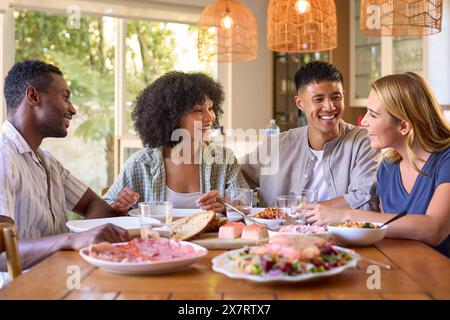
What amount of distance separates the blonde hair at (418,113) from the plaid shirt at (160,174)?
801 millimetres

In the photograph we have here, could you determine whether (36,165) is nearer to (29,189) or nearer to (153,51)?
(29,189)

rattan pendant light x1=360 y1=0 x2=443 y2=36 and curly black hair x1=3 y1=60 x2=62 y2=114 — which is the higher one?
rattan pendant light x1=360 y1=0 x2=443 y2=36

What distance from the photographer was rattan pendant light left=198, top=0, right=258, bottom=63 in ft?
13.9

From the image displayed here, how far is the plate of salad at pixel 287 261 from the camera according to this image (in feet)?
3.53

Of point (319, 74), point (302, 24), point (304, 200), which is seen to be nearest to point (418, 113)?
point (304, 200)

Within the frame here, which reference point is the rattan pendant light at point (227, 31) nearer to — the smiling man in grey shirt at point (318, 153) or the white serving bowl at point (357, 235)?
the smiling man in grey shirt at point (318, 153)

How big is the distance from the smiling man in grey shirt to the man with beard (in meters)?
0.78

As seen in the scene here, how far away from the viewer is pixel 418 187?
193 centimetres

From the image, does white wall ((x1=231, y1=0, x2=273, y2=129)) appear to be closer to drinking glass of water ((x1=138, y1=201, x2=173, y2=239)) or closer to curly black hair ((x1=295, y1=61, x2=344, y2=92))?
curly black hair ((x1=295, y1=61, x2=344, y2=92))

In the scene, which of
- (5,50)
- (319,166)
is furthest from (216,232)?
(5,50)

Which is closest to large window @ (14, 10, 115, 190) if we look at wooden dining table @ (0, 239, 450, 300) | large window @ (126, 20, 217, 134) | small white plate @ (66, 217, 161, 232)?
large window @ (126, 20, 217, 134)
